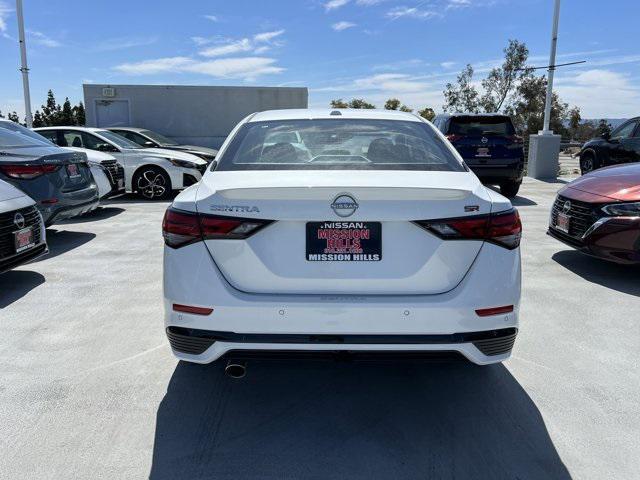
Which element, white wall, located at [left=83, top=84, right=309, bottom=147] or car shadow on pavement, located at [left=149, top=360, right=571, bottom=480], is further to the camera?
white wall, located at [left=83, top=84, right=309, bottom=147]

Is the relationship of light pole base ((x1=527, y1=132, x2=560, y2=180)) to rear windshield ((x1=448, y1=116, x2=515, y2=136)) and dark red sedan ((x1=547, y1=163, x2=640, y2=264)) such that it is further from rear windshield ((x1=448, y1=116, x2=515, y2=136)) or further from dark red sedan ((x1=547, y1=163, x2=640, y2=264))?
dark red sedan ((x1=547, y1=163, x2=640, y2=264))

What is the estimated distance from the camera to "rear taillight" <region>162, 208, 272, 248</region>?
8.66ft

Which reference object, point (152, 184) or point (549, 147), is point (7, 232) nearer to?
point (152, 184)

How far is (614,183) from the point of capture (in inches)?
235

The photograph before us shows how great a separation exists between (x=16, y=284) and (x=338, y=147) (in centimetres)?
379

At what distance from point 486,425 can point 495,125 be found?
9.84m

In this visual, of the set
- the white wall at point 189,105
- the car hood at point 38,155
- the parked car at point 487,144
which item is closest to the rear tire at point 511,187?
the parked car at point 487,144

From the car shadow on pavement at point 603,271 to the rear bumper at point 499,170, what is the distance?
498 cm

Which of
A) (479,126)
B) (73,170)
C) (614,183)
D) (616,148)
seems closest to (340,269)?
(614,183)

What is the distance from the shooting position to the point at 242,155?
335 centimetres

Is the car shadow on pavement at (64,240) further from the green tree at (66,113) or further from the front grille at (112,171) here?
the green tree at (66,113)

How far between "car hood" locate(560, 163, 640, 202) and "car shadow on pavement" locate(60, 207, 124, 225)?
7.29m

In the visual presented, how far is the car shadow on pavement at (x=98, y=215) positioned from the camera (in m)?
9.30

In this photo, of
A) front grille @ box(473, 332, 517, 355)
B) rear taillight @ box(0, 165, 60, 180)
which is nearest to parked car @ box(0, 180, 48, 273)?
rear taillight @ box(0, 165, 60, 180)
